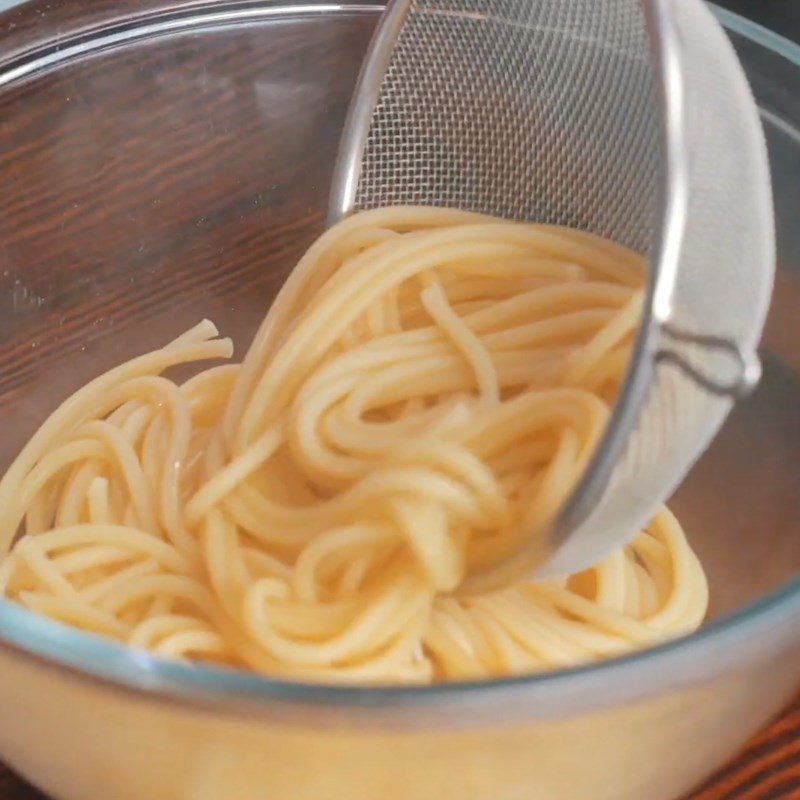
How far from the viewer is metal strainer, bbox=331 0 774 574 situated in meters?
0.69

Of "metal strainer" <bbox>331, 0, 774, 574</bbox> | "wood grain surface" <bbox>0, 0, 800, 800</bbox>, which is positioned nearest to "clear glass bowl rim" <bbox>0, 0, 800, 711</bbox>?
"metal strainer" <bbox>331, 0, 774, 574</bbox>

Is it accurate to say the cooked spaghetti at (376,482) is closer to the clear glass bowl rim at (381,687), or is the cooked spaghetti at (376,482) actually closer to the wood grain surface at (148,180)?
the wood grain surface at (148,180)

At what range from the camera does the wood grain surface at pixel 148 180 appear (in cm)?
110

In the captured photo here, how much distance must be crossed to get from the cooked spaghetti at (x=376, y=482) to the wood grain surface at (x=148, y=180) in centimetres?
11

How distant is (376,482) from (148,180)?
1.61 feet

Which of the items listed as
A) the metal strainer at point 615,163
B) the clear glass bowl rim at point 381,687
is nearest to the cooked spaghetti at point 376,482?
the metal strainer at point 615,163

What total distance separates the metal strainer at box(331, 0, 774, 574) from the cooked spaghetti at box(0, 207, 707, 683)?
2.4 inches

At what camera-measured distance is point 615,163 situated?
3.19 ft

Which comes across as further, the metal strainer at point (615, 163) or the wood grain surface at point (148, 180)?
the wood grain surface at point (148, 180)

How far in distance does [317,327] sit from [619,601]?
0.31 m

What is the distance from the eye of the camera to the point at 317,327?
0.93 meters

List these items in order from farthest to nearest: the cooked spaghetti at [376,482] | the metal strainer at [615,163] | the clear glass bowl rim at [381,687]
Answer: the cooked spaghetti at [376,482]
the metal strainer at [615,163]
the clear glass bowl rim at [381,687]

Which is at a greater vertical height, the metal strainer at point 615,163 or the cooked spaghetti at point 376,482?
the metal strainer at point 615,163

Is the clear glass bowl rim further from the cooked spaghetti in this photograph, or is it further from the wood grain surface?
the wood grain surface
